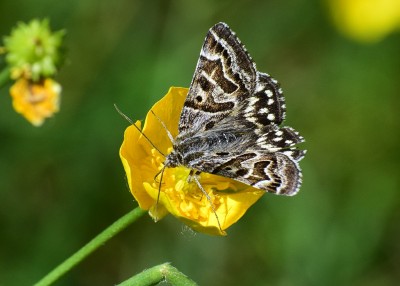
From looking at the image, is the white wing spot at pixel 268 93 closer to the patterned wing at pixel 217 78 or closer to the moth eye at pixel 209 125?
the patterned wing at pixel 217 78

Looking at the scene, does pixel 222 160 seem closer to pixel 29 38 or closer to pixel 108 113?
pixel 29 38

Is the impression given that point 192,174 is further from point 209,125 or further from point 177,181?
point 209,125

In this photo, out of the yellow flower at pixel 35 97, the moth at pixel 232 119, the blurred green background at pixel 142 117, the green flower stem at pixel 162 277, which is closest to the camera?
the green flower stem at pixel 162 277

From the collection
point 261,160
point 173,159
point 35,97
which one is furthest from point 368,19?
point 35,97

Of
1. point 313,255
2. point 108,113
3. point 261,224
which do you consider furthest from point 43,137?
point 313,255

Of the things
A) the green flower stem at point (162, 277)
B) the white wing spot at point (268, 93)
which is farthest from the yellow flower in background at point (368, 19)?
the green flower stem at point (162, 277)
